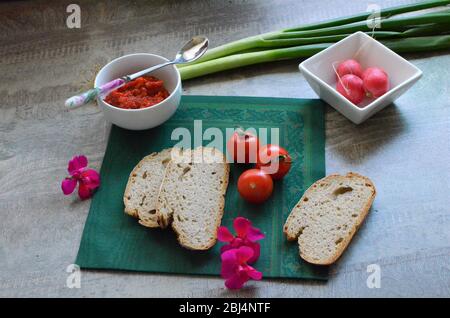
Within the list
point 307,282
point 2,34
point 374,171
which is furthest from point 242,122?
point 2,34

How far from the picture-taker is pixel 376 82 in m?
1.88

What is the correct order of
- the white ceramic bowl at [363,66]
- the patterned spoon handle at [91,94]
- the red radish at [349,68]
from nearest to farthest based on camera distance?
the patterned spoon handle at [91,94]
the white ceramic bowl at [363,66]
the red radish at [349,68]

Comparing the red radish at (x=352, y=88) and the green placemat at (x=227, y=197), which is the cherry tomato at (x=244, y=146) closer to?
the green placemat at (x=227, y=197)

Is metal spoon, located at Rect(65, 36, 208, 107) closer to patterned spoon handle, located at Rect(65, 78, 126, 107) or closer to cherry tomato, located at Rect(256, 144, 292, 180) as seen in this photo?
patterned spoon handle, located at Rect(65, 78, 126, 107)

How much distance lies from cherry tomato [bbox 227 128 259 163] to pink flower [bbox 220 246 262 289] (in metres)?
0.37

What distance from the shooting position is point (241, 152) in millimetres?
1805

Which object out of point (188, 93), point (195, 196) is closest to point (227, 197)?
point (195, 196)

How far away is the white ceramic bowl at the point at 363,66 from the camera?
6.12 feet

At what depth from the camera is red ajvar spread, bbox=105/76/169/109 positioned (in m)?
1.85

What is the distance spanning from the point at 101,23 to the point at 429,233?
1.65m

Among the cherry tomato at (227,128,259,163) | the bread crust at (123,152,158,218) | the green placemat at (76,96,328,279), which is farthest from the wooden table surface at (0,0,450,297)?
the cherry tomato at (227,128,259,163)

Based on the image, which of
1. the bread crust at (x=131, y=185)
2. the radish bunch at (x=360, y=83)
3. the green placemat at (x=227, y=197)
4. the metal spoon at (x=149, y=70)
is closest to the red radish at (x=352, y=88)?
the radish bunch at (x=360, y=83)

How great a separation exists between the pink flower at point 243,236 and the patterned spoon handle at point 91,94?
2.10 ft
